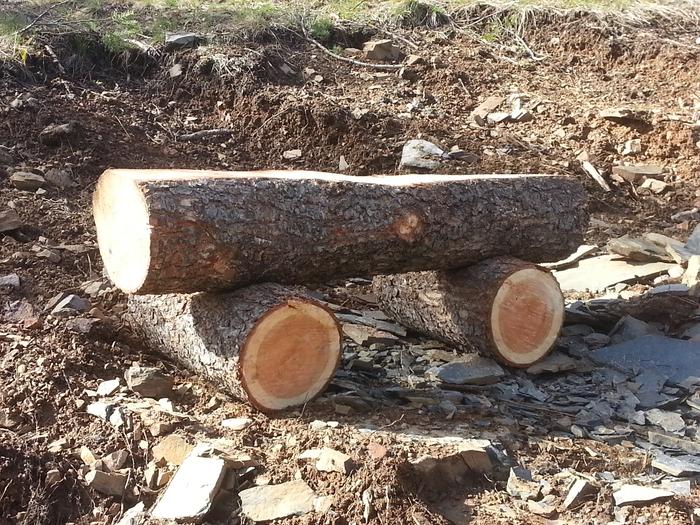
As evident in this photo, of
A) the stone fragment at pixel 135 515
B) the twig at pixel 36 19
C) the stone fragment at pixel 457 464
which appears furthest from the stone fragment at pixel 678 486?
the twig at pixel 36 19

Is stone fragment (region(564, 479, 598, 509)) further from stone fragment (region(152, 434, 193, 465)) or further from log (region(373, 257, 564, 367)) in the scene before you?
stone fragment (region(152, 434, 193, 465))

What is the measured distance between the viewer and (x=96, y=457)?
323cm

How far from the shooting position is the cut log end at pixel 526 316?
4.33 meters

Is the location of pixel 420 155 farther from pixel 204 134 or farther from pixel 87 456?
pixel 87 456

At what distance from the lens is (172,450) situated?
321 centimetres

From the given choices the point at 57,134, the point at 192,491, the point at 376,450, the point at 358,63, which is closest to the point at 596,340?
the point at 376,450

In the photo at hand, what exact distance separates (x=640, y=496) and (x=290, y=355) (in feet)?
4.96

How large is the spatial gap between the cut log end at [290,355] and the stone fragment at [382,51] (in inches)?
187

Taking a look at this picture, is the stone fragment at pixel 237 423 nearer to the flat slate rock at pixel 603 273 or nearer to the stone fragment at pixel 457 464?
the stone fragment at pixel 457 464

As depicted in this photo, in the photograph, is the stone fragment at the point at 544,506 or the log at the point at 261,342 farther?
the log at the point at 261,342

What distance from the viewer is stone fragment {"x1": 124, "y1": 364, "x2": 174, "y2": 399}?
369 centimetres

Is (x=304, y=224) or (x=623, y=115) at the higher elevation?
(x=304, y=224)

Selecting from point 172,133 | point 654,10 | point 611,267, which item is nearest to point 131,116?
point 172,133

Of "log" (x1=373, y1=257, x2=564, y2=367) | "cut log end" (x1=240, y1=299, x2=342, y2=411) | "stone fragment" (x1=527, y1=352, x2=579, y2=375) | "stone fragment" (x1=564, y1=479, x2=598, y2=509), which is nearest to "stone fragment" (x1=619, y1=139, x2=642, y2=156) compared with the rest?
"log" (x1=373, y1=257, x2=564, y2=367)
